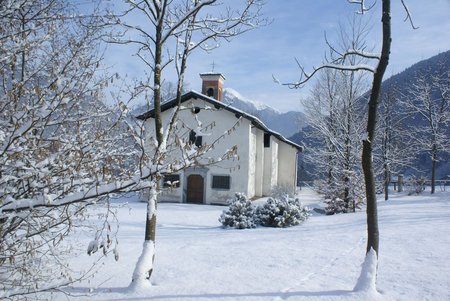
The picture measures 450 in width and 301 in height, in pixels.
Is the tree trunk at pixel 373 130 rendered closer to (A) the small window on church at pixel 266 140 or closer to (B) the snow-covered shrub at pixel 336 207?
(B) the snow-covered shrub at pixel 336 207

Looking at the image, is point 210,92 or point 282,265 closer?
point 282,265

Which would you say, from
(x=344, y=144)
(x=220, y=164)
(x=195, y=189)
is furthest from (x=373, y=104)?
(x=195, y=189)

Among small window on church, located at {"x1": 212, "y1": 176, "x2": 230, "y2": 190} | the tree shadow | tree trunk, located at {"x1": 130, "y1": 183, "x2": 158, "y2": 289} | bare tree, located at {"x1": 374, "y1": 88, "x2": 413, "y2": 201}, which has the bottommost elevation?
the tree shadow

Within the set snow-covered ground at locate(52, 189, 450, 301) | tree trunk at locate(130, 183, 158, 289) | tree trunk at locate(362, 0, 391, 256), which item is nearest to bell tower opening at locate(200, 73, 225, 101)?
snow-covered ground at locate(52, 189, 450, 301)

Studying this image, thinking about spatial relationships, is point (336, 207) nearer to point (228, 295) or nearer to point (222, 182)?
point (222, 182)

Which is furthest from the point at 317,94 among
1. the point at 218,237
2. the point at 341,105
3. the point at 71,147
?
the point at 71,147

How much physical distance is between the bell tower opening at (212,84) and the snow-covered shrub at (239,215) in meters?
15.0

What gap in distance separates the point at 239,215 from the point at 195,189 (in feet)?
35.8

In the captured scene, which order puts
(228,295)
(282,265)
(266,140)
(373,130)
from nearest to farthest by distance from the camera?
1. (228,295)
2. (373,130)
3. (282,265)
4. (266,140)

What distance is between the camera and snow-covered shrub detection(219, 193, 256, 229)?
521 inches

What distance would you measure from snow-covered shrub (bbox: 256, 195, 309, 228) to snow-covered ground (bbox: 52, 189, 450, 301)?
1.57 metres

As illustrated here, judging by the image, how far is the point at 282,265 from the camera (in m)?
7.22

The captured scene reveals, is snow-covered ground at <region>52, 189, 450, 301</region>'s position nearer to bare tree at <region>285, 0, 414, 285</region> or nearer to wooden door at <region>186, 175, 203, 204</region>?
bare tree at <region>285, 0, 414, 285</region>

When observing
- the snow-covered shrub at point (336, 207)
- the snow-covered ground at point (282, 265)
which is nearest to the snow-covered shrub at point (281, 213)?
the snow-covered ground at point (282, 265)
